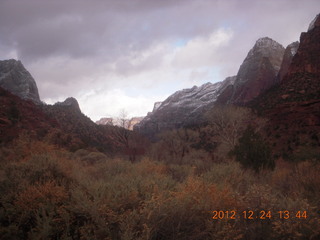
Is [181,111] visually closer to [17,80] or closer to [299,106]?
[17,80]

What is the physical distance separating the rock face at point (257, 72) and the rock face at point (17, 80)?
60722mm

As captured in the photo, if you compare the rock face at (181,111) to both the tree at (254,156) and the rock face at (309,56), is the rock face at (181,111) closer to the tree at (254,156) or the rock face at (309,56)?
the rock face at (309,56)

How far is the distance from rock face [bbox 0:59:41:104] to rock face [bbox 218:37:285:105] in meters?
60.7

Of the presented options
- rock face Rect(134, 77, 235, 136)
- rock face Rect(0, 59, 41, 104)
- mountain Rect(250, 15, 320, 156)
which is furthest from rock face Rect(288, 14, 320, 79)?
rock face Rect(134, 77, 235, 136)

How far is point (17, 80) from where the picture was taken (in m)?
67.1

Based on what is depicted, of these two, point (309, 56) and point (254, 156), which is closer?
point (254, 156)

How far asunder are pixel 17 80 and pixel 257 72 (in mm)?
73111

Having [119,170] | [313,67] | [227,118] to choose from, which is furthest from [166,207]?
[313,67]

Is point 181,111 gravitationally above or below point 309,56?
above

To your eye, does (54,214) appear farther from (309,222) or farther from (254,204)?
(309,222)

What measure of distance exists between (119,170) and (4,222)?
4.23 metres

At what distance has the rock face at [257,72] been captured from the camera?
74812 millimetres

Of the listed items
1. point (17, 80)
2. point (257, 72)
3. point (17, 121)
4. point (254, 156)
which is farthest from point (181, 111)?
point (254, 156)

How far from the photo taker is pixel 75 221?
13.4 ft
